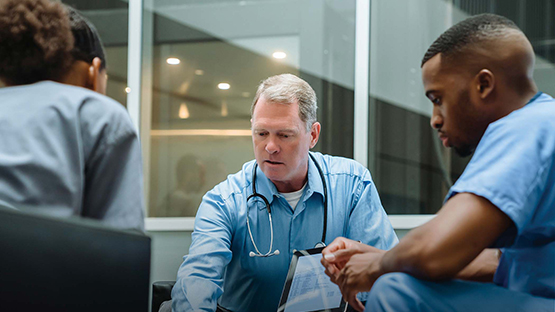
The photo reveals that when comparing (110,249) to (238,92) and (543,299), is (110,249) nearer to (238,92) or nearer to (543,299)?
(543,299)

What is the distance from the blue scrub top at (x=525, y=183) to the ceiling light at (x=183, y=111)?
2423mm

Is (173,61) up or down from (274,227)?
up

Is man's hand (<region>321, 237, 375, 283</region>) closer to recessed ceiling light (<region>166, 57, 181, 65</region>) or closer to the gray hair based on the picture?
the gray hair

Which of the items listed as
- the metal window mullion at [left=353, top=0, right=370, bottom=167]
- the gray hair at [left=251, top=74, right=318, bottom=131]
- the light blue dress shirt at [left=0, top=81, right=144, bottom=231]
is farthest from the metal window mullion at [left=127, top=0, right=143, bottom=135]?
the light blue dress shirt at [left=0, top=81, right=144, bottom=231]

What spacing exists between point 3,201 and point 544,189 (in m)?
0.95

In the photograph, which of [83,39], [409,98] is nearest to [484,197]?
[83,39]

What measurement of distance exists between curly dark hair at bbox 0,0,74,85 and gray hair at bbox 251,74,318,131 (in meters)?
1.02

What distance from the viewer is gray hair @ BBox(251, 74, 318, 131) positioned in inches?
77.5

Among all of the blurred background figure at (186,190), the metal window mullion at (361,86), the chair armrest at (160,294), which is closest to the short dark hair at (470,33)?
the chair armrest at (160,294)

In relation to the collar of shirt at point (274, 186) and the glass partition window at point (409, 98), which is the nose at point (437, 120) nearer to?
the collar of shirt at point (274, 186)

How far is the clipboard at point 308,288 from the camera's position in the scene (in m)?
1.50

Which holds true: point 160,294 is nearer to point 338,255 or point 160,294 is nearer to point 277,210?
point 277,210

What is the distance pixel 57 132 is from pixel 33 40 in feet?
0.67

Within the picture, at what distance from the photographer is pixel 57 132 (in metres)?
0.91
